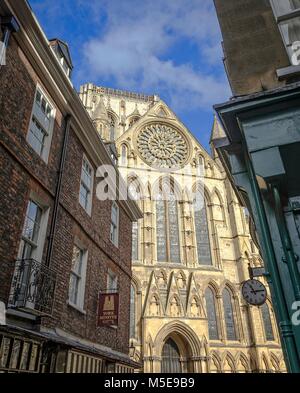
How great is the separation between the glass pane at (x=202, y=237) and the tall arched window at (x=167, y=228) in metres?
1.87

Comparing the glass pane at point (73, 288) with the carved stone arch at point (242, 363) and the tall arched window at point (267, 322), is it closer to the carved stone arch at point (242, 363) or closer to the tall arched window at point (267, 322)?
the carved stone arch at point (242, 363)

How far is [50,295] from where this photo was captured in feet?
23.0

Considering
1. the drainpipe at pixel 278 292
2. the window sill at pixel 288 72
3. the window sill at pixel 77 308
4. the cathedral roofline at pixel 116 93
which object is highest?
the cathedral roofline at pixel 116 93

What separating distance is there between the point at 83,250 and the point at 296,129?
7.05m

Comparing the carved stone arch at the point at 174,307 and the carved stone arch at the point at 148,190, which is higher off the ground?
the carved stone arch at the point at 148,190

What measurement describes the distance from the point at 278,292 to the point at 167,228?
22.3 metres

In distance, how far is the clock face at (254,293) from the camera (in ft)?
32.8

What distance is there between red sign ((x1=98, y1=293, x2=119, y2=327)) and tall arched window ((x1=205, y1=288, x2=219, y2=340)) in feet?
51.7

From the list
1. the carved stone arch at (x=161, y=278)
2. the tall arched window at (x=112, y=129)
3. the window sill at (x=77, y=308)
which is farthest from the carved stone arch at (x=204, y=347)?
the tall arched window at (x=112, y=129)

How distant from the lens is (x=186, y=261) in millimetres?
25453

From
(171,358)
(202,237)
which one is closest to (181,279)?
(202,237)

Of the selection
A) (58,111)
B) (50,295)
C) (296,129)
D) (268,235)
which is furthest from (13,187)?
(296,129)

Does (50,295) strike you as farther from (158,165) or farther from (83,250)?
(158,165)

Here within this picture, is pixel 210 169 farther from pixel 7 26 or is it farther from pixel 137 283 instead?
pixel 7 26
